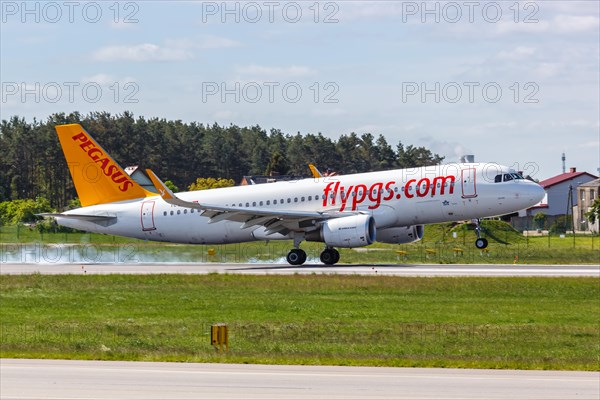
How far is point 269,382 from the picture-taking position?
1738 centimetres

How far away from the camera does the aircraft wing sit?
154ft

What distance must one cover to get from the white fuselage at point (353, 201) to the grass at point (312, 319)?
7.50 meters

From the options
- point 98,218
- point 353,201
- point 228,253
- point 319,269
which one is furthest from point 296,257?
point 228,253

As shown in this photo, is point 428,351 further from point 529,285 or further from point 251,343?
point 529,285

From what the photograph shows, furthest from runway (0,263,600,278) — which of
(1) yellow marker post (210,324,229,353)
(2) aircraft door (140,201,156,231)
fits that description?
(1) yellow marker post (210,324,229,353)

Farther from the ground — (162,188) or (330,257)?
(162,188)

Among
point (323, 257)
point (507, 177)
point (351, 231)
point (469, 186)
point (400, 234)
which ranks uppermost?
point (507, 177)

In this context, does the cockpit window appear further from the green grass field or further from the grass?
the grass

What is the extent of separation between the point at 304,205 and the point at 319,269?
4315 millimetres

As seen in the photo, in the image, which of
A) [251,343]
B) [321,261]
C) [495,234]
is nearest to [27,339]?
[251,343]

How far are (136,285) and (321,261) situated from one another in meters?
13.4

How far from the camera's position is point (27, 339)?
2489 cm

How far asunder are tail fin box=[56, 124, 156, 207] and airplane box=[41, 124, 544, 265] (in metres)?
0.05

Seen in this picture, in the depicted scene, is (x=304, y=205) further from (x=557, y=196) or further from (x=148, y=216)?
(x=557, y=196)
